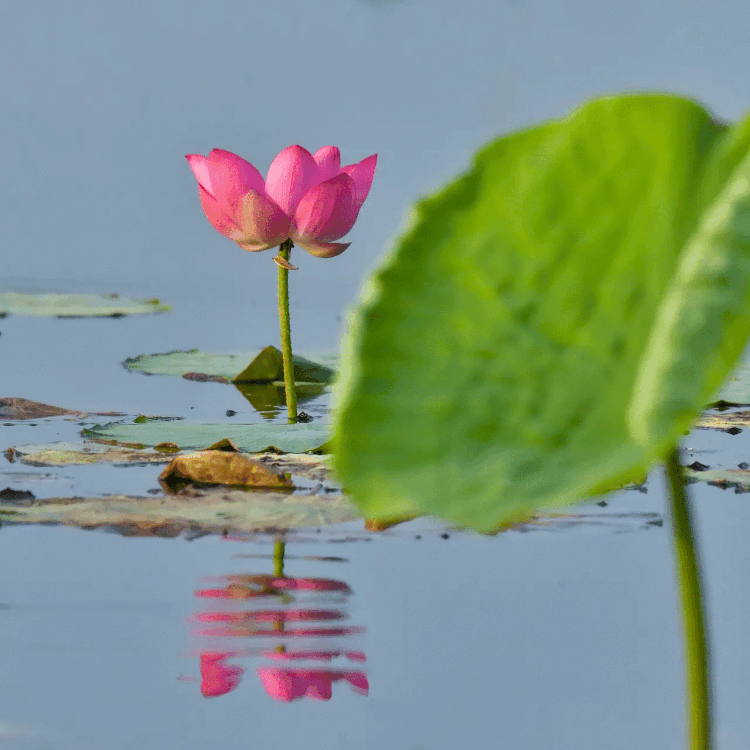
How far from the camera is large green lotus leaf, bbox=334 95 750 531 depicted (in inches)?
13.4

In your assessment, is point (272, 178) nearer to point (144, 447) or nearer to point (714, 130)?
point (144, 447)

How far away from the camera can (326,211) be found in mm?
1230

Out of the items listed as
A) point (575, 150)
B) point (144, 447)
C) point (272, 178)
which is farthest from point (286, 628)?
point (272, 178)

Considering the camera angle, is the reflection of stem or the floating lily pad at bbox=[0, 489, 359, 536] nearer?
the reflection of stem

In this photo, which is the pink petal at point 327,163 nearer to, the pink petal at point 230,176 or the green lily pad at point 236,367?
the pink petal at point 230,176

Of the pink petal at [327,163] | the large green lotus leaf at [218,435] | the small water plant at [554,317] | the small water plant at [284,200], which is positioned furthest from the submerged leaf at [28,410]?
the small water plant at [554,317]

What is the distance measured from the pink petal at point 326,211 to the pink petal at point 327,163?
4cm

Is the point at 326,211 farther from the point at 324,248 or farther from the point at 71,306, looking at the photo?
→ the point at 71,306

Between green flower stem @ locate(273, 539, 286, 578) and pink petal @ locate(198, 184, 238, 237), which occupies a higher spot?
pink petal @ locate(198, 184, 238, 237)

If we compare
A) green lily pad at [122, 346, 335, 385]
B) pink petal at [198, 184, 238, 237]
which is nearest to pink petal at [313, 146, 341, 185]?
pink petal at [198, 184, 238, 237]

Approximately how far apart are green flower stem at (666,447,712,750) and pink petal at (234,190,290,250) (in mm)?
928

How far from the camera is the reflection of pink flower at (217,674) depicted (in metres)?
0.53

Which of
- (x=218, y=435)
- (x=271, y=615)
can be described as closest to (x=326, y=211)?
(x=218, y=435)

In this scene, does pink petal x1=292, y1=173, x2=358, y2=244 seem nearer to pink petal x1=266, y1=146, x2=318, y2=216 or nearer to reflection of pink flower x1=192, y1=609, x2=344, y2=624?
pink petal x1=266, y1=146, x2=318, y2=216
